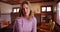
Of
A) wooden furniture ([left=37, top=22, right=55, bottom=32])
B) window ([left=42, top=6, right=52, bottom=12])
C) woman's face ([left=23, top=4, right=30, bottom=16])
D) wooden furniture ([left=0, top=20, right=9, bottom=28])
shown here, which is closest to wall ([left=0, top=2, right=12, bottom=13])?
wooden furniture ([left=0, top=20, right=9, bottom=28])

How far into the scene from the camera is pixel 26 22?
846 mm

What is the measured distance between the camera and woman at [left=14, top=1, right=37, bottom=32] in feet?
2.69

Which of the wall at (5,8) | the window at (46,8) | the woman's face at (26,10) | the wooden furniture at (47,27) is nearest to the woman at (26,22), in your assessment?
the woman's face at (26,10)

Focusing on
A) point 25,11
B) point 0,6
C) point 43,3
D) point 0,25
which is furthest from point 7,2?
point 25,11

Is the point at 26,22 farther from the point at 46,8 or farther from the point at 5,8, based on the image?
the point at 46,8

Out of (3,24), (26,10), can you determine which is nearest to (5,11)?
(3,24)

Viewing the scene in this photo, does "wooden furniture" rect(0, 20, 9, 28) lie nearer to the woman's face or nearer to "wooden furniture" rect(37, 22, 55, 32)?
"wooden furniture" rect(37, 22, 55, 32)

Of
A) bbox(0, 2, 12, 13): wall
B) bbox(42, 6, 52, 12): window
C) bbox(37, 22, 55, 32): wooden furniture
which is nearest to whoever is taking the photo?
bbox(0, 2, 12, 13): wall

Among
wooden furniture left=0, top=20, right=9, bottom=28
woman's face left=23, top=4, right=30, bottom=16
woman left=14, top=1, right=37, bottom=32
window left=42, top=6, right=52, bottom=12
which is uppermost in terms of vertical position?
window left=42, top=6, right=52, bottom=12

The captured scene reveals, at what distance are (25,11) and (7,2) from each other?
56.7 inches

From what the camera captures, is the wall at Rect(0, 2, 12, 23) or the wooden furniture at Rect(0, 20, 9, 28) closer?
the wall at Rect(0, 2, 12, 23)

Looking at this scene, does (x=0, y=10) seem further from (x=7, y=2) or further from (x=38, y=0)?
(x=38, y=0)

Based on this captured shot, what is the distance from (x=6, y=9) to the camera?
215cm

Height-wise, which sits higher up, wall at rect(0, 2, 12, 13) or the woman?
wall at rect(0, 2, 12, 13)
